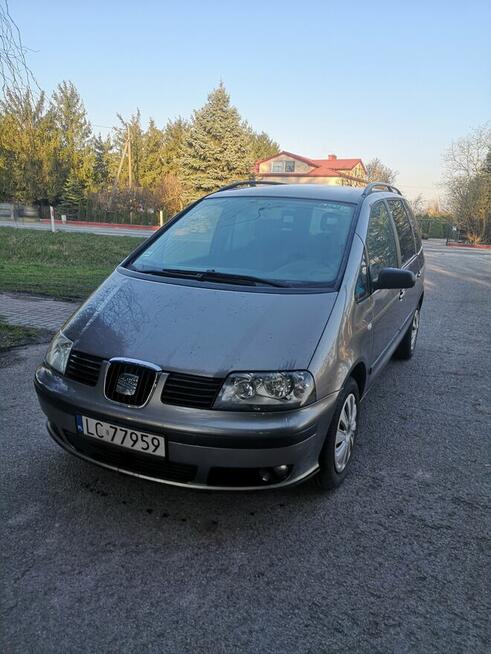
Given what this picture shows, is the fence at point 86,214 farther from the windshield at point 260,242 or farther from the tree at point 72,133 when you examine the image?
the windshield at point 260,242

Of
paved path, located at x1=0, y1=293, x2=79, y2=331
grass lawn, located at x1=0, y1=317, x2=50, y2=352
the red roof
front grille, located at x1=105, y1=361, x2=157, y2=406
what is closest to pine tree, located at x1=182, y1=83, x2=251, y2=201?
the red roof

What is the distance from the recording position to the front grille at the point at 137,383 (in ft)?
7.91

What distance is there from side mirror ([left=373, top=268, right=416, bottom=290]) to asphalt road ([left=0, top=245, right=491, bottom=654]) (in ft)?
3.66

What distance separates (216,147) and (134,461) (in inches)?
1507

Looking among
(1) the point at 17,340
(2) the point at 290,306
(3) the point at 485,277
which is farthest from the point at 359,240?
(3) the point at 485,277

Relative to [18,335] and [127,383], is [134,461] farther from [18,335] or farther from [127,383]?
[18,335]

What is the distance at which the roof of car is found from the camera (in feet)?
12.5

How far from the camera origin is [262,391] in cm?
239

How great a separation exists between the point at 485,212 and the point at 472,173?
4.47m

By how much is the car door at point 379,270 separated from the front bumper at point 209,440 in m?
1.10

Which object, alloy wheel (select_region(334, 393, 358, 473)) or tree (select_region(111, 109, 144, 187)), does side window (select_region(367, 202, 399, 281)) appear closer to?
alloy wheel (select_region(334, 393, 358, 473))

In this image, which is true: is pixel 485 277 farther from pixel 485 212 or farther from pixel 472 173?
pixel 472 173

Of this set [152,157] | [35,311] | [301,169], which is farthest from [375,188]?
[301,169]

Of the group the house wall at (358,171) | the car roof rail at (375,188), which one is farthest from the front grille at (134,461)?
the house wall at (358,171)
